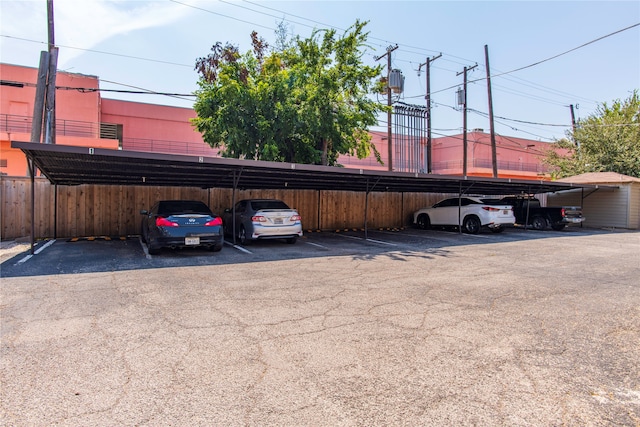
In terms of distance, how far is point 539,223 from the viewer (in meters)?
19.2

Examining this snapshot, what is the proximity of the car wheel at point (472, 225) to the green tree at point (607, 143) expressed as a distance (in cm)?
1716

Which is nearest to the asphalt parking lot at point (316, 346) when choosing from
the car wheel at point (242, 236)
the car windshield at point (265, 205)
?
the car wheel at point (242, 236)

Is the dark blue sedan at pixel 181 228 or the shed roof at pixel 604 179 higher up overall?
the shed roof at pixel 604 179

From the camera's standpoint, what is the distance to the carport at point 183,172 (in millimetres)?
8766

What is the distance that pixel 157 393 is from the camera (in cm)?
291

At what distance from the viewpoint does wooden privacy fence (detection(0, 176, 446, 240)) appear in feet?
40.8

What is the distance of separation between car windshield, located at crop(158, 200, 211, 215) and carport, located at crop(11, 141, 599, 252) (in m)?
1.08

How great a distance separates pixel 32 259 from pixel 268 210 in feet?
18.7

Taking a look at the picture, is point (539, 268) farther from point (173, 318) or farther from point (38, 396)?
point (38, 396)

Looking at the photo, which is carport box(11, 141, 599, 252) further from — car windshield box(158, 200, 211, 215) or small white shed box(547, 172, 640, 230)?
small white shed box(547, 172, 640, 230)

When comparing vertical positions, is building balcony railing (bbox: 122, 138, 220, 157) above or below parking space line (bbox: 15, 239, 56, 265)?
above

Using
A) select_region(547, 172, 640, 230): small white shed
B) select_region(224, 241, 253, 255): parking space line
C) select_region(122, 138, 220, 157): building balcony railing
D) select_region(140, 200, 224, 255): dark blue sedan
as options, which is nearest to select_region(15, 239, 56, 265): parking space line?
select_region(140, 200, 224, 255): dark blue sedan

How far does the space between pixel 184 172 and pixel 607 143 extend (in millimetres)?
28917

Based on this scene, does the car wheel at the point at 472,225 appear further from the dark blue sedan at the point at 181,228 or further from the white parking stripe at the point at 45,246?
the white parking stripe at the point at 45,246
